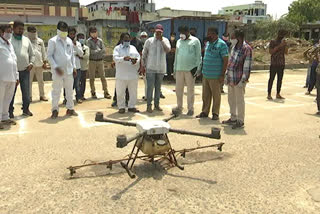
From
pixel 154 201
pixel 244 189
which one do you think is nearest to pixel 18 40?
pixel 154 201

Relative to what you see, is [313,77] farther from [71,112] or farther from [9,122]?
[9,122]

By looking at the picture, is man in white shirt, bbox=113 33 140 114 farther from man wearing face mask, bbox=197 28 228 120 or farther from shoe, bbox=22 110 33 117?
shoe, bbox=22 110 33 117

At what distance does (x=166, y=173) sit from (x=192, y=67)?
10.8 feet

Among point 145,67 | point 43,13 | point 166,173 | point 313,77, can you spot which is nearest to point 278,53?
point 313,77

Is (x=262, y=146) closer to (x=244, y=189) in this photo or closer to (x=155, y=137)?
(x=244, y=189)

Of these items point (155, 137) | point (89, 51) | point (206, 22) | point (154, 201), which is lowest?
point (154, 201)

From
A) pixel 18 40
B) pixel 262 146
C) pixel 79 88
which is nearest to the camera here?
pixel 262 146

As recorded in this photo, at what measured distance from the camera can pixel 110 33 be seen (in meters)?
32.4

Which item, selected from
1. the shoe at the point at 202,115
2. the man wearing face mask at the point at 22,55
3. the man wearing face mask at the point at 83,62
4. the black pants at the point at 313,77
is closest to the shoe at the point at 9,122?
the man wearing face mask at the point at 22,55

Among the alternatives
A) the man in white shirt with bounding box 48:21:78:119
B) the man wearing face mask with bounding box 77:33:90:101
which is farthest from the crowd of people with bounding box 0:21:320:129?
the man wearing face mask with bounding box 77:33:90:101

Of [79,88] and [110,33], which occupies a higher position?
[110,33]

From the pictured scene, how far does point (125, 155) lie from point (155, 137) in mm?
876

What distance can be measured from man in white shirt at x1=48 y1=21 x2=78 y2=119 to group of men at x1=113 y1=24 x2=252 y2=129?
965 mm

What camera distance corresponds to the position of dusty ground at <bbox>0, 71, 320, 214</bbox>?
3.21 m
